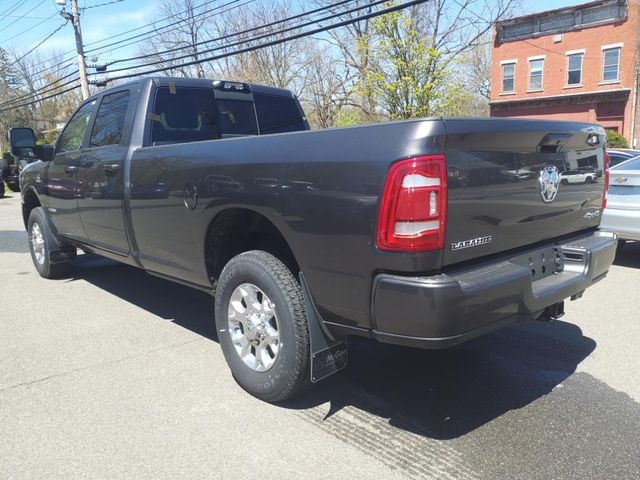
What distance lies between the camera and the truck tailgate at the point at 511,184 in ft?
8.36

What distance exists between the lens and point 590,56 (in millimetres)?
30531

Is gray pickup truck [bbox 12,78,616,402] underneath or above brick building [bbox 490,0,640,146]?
underneath

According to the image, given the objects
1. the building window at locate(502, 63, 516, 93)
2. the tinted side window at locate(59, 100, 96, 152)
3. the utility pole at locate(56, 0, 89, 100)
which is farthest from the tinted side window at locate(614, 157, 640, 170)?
the building window at locate(502, 63, 516, 93)

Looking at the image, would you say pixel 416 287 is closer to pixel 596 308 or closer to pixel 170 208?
pixel 170 208

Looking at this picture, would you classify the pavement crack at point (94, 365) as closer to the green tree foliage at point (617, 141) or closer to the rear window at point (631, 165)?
the rear window at point (631, 165)

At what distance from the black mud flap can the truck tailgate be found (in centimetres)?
82

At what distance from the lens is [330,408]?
10.9ft

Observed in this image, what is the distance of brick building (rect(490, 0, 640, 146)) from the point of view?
29.2m

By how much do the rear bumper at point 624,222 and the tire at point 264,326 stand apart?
5.26m

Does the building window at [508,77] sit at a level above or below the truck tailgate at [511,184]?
above

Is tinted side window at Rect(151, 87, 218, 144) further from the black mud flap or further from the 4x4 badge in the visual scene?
the 4x4 badge

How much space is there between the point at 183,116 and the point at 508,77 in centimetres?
3330

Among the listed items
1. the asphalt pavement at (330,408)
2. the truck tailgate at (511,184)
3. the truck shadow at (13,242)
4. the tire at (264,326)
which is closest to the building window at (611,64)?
the asphalt pavement at (330,408)

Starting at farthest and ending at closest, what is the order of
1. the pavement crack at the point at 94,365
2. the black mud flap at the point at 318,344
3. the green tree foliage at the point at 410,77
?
the green tree foliage at the point at 410,77, the pavement crack at the point at 94,365, the black mud flap at the point at 318,344
